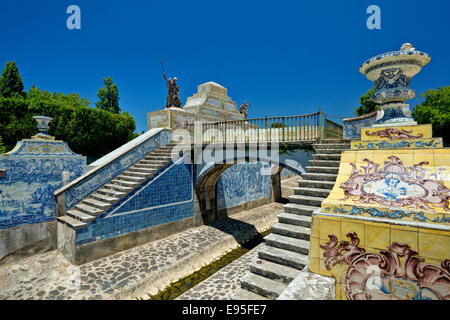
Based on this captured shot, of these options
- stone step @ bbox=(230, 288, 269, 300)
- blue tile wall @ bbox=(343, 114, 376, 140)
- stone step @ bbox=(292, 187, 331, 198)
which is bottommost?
stone step @ bbox=(230, 288, 269, 300)

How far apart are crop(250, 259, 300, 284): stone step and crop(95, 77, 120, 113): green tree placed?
31.6 m

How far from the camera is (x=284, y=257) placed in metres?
3.46

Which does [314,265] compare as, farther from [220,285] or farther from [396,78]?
[220,285]

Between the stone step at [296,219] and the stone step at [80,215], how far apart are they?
19.9ft

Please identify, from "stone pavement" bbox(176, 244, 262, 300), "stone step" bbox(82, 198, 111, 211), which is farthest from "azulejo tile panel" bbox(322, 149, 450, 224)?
"stone step" bbox(82, 198, 111, 211)

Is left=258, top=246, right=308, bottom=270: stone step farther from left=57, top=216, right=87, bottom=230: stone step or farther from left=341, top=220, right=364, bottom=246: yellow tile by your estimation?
left=57, top=216, right=87, bottom=230: stone step

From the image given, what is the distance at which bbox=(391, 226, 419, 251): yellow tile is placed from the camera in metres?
2.16

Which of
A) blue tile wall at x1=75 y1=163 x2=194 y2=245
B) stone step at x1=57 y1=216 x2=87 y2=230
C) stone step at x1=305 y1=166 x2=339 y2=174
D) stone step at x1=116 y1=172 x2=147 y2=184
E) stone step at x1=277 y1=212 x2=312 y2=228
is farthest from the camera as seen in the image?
stone step at x1=116 y1=172 x2=147 y2=184

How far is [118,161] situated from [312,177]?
26.4 feet

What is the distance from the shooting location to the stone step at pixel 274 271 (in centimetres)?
320

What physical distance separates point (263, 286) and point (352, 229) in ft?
5.19

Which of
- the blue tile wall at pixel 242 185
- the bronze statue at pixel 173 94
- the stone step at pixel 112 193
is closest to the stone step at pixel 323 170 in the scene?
the stone step at pixel 112 193

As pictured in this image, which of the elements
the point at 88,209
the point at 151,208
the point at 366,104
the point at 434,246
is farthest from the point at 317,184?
the point at 366,104

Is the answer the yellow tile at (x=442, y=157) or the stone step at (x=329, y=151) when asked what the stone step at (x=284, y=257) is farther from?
the stone step at (x=329, y=151)
